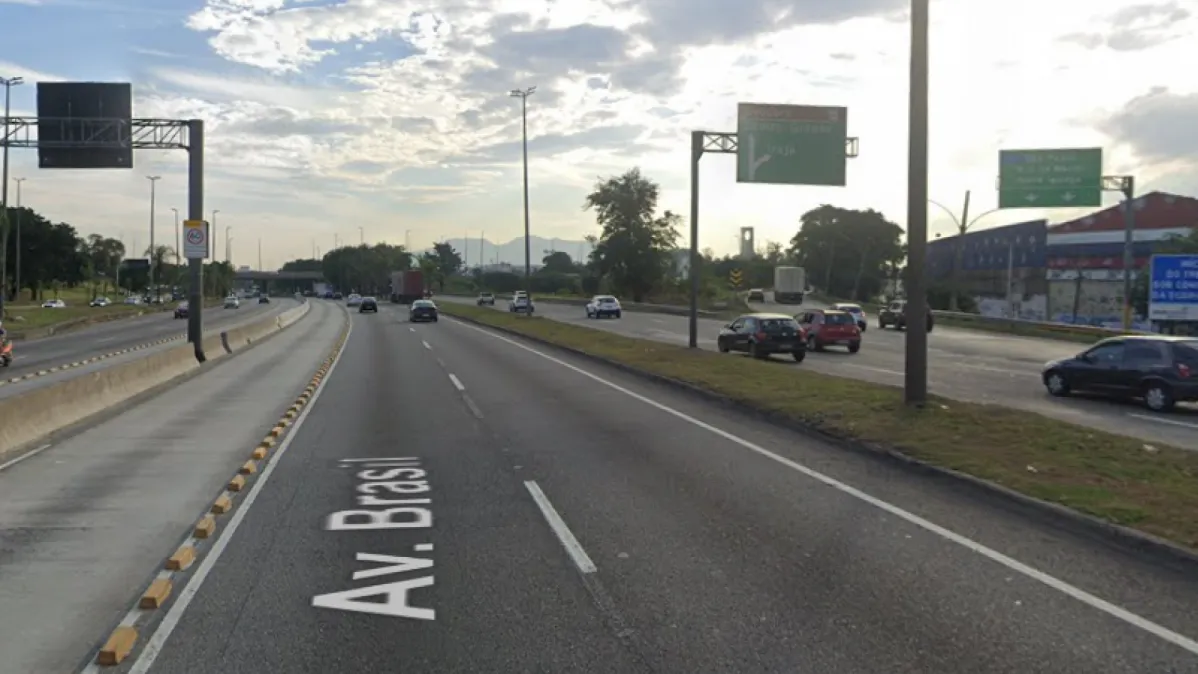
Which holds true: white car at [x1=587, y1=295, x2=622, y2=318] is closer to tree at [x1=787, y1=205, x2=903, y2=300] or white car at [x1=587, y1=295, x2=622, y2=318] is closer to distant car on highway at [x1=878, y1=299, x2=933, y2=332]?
distant car on highway at [x1=878, y1=299, x2=933, y2=332]

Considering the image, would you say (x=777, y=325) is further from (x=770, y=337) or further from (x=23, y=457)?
(x=23, y=457)

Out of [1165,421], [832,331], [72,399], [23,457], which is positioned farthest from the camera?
[832,331]

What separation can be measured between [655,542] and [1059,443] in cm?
686

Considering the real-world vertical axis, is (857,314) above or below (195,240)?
below

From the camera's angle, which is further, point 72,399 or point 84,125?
point 84,125

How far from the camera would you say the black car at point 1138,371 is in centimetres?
1869

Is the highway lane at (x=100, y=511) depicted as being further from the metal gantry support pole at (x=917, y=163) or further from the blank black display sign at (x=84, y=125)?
the blank black display sign at (x=84, y=125)

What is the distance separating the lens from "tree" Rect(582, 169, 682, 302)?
104 m

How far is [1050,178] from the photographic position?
4256 cm

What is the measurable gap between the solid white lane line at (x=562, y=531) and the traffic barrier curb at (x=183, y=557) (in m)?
2.92

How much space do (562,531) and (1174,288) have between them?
38887 millimetres

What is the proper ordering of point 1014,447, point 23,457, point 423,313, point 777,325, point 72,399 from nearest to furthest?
1. point 1014,447
2. point 23,457
3. point 72,399
4. point 777,325
5. point 423,313

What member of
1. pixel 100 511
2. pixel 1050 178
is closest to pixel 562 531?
pixel 100 511

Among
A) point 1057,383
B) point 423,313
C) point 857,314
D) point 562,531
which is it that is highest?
point 857,314
